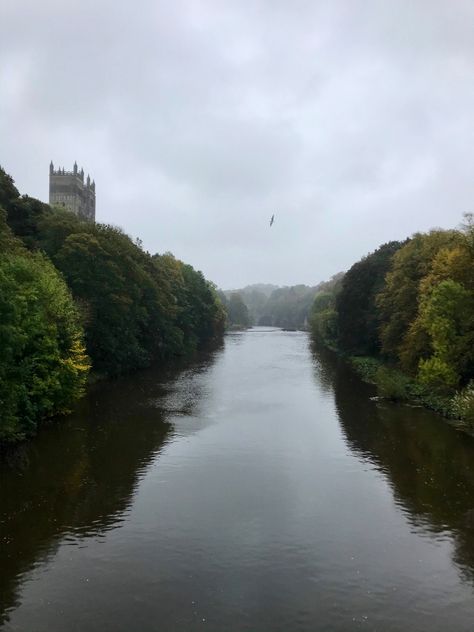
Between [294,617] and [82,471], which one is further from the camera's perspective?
[82,471]

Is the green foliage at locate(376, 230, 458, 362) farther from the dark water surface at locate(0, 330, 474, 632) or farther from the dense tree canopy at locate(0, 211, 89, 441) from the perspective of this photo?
the dense tree canopy at locate(0, 211, 89, 441)

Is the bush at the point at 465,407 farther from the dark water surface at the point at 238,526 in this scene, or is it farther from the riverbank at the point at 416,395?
the dark water surface at the point at 238,526

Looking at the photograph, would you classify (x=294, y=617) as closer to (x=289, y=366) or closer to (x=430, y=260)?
(x=430, y=260)

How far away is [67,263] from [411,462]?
112 feet

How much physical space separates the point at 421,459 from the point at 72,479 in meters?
16.2

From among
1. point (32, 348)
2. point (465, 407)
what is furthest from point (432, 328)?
point (32, 348)

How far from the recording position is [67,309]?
35.5 metres

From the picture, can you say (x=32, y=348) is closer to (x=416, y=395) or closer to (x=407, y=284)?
(x=416, y=395)

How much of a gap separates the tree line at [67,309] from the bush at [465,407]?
22.2 metres

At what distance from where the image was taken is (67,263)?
49.3 metres

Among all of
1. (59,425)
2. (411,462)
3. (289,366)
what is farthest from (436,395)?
(289,366)

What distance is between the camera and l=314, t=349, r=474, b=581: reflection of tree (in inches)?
778

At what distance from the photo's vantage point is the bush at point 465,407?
3130cm

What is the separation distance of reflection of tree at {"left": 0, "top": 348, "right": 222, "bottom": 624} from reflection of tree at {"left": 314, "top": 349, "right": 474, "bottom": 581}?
10.7 m
